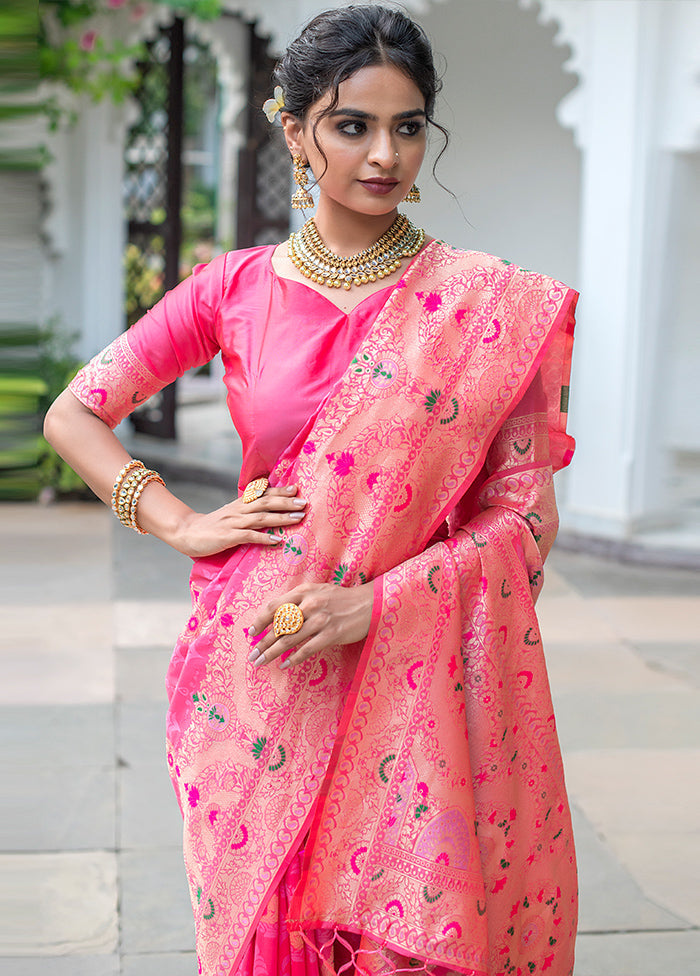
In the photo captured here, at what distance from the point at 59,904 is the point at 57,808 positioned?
0.46m

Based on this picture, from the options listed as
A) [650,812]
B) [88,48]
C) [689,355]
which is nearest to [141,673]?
[650,812]

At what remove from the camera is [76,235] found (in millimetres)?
7062

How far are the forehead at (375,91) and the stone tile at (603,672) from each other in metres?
2.72

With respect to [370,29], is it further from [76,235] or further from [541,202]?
[541,202]

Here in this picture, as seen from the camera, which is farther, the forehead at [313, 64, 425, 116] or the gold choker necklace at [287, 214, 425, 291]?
the gold choker necklace at [287, 214, 425, 291]

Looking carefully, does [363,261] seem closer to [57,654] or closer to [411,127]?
[411,127]

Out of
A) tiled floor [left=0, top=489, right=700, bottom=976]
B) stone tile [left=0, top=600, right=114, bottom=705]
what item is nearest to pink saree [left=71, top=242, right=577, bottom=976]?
tiled floor [left=0, top=489, right=700, bottom=976]

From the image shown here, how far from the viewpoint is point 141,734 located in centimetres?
340

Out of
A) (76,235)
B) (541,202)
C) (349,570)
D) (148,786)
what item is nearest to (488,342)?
(349,570)

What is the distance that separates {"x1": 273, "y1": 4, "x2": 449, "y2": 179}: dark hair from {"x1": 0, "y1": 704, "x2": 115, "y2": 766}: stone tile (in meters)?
2.28

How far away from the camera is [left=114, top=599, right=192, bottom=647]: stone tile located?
4246 millimetres

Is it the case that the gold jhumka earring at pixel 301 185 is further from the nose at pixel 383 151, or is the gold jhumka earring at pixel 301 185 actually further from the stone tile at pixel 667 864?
the stone tile at pixel 667 864

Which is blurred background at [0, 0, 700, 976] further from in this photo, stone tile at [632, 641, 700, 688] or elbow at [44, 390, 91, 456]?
elbow at [44, 390, 91, 456]

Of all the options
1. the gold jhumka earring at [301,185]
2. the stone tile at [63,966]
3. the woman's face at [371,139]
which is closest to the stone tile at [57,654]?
the stone tile at [63,966]
